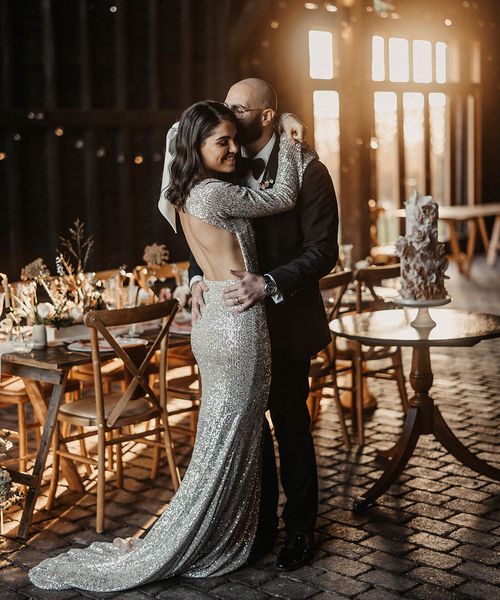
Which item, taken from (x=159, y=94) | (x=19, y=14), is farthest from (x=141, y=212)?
(x=19, y=14)

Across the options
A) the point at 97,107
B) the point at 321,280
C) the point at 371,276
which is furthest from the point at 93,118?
the point at 321,280

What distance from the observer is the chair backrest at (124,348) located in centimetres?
445

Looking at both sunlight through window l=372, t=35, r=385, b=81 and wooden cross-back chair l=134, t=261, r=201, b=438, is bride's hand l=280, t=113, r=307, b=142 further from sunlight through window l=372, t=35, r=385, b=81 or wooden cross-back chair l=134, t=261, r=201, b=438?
sunlight through window l=372, t=35, r=385, b=81

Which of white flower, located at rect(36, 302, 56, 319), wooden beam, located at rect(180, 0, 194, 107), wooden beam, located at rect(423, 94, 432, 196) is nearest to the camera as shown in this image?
white flower, located at rect(36, 302, 56, 319)

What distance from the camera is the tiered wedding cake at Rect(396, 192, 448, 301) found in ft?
14.9

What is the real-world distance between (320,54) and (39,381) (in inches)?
346

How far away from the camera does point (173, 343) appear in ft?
17.3

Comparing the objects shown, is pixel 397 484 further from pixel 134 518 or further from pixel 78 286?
pixel 78 286

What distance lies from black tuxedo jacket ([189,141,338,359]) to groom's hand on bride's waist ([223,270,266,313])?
0.12 metres

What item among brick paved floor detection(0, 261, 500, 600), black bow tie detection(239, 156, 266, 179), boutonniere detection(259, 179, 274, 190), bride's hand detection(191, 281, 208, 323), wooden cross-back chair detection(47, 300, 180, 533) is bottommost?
brick paved floor detection(0, 261, 500, 600)

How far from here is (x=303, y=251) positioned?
397 centimetres

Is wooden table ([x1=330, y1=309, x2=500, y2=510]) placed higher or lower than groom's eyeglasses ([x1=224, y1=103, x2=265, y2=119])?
lower

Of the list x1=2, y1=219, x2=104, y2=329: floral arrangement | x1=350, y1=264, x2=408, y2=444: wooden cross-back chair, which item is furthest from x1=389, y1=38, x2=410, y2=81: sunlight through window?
x1=2, y1=219, x2=104, y2=329: floral arrangement

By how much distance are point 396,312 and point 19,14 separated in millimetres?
4905
